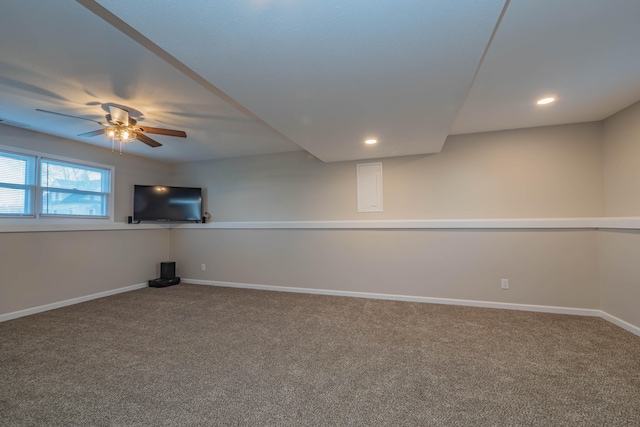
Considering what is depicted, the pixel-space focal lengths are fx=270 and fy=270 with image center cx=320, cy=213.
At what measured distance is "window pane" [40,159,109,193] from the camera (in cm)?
382

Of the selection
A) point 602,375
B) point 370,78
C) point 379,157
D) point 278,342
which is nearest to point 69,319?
point 278,342

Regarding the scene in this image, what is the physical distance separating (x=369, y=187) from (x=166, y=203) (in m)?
3.69

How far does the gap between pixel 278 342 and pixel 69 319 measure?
273cm

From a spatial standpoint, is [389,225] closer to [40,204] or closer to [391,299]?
[391,299]

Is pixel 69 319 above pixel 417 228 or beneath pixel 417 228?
beneath

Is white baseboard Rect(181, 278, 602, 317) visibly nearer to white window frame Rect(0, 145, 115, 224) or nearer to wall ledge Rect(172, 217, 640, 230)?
wall ledge Rect(172, 217, 640, 230)

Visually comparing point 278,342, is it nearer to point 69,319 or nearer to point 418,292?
point 418,292

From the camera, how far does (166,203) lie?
4977mm

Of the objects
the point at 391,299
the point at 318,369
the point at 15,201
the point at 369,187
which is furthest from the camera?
the point at 369,187

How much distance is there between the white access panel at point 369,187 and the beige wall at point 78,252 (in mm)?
3948

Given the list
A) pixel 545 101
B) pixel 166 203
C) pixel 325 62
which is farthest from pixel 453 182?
pixel 166 203

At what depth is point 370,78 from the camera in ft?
6.15

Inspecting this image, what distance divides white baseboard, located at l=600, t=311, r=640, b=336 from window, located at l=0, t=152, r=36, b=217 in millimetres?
7238

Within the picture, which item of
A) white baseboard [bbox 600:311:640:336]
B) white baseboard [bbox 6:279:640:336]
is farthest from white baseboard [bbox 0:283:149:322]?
white baseboard [bbox 600:311:640:336]
